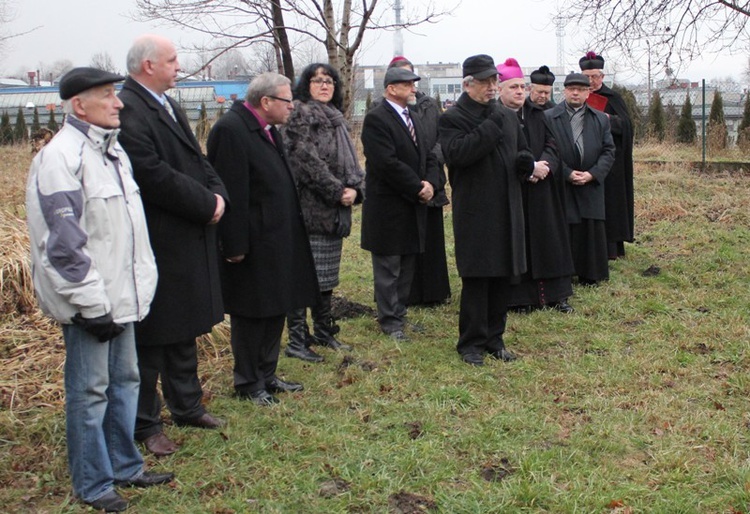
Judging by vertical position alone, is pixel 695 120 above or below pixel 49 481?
above

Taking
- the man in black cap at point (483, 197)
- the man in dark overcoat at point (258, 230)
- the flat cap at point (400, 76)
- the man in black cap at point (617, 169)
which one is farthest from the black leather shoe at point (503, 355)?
the man in black cap at point (617, 169)

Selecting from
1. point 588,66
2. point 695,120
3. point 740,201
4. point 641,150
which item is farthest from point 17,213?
point 695,120

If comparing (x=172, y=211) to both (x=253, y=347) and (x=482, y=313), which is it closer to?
(x=253, y=347)

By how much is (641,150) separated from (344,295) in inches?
435

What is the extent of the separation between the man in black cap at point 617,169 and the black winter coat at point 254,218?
15.5 ft

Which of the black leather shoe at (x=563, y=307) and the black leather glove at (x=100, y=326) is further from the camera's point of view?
the black leather shoe at (x=563, y=307)

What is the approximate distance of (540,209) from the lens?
21.7ft

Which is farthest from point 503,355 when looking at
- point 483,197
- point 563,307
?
point 563,307

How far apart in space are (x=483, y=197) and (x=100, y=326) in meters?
3.01

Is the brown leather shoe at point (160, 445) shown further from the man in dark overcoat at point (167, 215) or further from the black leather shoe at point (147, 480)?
the black leather shoe at point (147, 480)

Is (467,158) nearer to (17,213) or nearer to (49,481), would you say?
(49,481)

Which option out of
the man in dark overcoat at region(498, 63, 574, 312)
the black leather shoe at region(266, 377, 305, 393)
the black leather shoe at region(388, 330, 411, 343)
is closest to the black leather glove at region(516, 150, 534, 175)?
the man in dark overcoat at region(498, 63, 574, 312)

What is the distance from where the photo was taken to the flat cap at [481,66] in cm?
545

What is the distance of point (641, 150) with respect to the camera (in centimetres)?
1714
